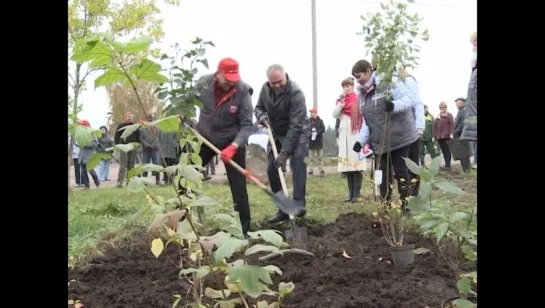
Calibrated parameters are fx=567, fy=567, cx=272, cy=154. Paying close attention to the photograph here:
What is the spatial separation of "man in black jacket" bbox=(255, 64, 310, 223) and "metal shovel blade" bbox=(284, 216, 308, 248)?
13.2 inches

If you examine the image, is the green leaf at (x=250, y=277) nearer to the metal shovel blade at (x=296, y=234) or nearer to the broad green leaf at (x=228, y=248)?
the broad green leaf at (x=228, y=248)

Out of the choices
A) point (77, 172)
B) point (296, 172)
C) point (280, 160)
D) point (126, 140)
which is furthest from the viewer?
point (77, 172)

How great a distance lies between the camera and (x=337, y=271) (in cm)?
319

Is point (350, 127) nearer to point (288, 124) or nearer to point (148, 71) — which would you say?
point (288, 124)

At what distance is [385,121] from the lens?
14.3 feet

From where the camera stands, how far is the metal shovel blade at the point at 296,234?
406 cm

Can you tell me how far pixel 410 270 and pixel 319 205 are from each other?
10.2 feet

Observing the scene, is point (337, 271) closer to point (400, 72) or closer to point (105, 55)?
point (400, 72)

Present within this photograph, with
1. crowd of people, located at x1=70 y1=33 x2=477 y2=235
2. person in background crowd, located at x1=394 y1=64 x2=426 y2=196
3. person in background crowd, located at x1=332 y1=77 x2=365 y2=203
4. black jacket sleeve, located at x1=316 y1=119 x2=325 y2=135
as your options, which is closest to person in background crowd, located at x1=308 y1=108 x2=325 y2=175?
black jacket sleeve, located at x1=316 y1=119 x2=325 y2=135

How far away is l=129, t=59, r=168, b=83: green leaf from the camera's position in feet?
4.97

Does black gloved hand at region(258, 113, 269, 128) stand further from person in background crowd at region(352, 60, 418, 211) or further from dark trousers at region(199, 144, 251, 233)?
person in background crowd at region(352, 60, 418, 211)

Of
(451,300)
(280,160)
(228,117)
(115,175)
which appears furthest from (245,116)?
(115,175)

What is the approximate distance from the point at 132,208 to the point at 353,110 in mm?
2558

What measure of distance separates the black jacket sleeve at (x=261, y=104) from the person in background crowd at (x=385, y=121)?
0.78 metres
